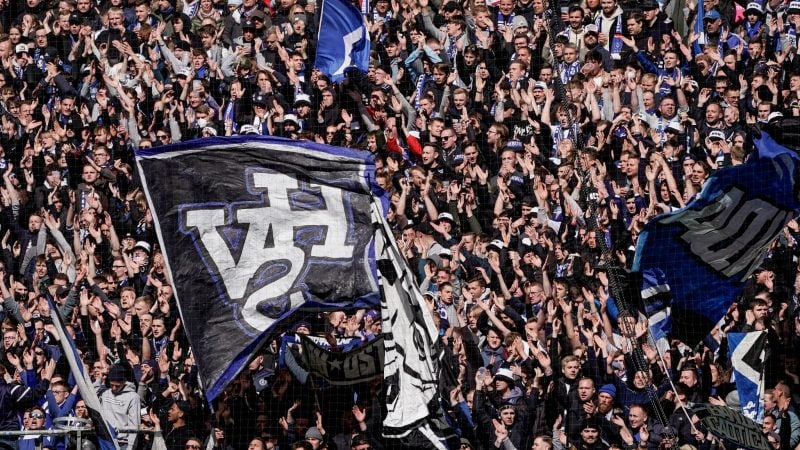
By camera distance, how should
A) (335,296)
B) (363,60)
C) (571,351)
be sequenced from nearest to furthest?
(335,296), (571,351), (363,60)

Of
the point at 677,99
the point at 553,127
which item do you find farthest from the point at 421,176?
the point at 677,99

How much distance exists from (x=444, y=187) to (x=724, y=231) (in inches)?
146

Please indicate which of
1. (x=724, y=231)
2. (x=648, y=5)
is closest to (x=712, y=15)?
(x=648, y=5)

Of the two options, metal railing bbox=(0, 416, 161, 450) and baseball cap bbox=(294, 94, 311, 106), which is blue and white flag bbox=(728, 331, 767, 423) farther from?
baseball cap bbox=(294, 94, 311, 106)

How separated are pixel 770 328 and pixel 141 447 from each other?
477 cm

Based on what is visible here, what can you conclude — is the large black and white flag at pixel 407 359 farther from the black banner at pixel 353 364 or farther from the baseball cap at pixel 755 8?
the baseball cap at pixel 755 8

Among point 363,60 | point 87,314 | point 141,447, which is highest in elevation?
point 363,60

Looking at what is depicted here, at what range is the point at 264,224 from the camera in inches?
467

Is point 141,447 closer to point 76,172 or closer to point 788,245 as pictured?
point 76,172

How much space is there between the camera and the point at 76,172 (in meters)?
15.8

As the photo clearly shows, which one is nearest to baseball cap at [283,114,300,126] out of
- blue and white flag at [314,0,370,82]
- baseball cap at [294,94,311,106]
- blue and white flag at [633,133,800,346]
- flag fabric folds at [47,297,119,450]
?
baseball cap at [294,94,311,106]

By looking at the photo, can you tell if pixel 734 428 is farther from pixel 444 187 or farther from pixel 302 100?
pixel 302 100

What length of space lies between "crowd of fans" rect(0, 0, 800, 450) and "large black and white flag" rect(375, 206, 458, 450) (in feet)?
3.32

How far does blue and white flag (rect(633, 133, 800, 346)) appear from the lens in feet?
36.0
